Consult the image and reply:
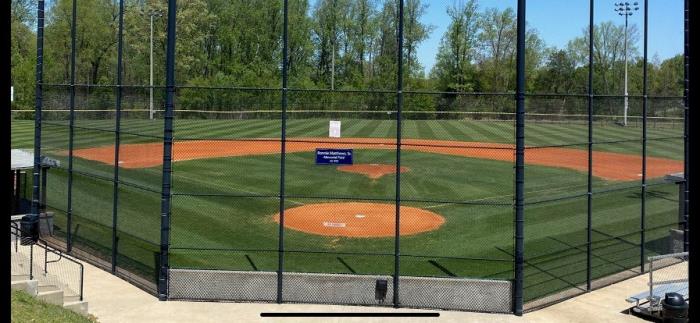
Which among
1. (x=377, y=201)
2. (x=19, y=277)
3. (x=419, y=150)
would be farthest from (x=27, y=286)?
(x=419, y=150)

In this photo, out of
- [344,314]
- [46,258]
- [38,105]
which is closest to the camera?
[344,314]

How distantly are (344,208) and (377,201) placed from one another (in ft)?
10.6

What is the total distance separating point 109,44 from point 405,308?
97.3ft

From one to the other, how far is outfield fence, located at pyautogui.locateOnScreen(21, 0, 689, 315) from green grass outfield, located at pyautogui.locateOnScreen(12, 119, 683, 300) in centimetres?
9

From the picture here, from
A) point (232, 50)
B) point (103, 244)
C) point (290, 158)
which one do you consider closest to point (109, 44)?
point (232, 50)

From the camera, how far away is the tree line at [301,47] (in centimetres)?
2725

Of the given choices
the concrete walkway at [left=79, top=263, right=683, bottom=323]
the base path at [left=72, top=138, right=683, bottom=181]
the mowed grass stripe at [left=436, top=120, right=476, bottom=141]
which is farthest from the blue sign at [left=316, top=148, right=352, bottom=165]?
the mowed grass stripe at [left=436, top=120, right=476, bottom=141]

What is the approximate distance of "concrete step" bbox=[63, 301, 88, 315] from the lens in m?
11.7

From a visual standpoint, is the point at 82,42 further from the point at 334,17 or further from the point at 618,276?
the point at 618,276

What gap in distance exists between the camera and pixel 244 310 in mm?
12703

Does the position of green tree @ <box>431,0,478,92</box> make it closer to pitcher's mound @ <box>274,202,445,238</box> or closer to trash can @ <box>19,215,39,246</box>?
pitcher's mound @ <box>274,202,445,238</box>

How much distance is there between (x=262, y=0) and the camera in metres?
27.4

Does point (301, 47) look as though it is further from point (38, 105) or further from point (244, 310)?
point (244, 310)

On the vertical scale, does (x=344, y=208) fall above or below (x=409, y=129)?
below
